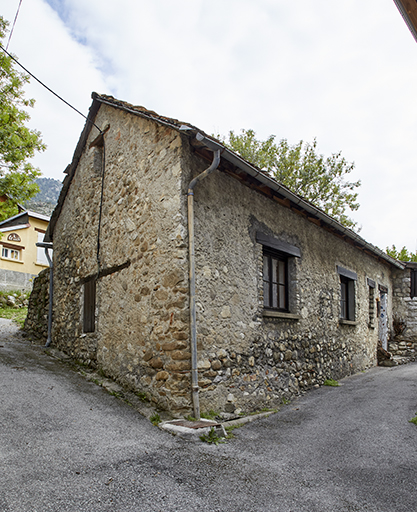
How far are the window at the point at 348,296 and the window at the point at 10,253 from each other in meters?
16.2

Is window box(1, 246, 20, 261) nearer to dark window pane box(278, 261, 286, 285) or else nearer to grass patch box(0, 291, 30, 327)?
grass patch box(0, 291, 30, 327)

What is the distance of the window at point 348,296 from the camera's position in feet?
29.7

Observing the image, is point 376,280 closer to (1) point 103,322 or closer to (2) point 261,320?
(2) point 261,320

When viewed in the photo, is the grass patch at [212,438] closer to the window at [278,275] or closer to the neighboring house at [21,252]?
the window at [278,275]

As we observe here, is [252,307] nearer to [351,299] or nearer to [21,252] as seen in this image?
[351,299]

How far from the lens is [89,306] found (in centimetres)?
668

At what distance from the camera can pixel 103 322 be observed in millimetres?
6027

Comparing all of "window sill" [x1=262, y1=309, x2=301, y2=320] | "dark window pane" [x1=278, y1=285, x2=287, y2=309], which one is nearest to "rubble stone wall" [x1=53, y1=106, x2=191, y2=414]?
"window sill" [x1=262, y1=309, x2=301, y2=320]

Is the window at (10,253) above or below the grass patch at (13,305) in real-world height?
above

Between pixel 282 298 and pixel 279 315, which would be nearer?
pixel 279 315

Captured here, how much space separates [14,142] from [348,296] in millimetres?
9111

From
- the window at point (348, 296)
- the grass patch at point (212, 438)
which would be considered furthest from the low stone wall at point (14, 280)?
the grass patch at point (212, 438)

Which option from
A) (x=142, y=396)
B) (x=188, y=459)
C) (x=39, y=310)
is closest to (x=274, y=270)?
(x=142, y=396)

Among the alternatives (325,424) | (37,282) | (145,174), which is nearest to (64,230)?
(37,282)
